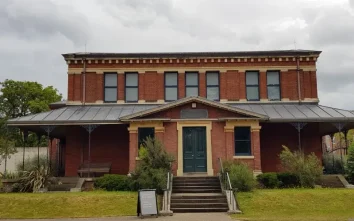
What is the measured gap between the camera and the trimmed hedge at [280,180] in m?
21.3

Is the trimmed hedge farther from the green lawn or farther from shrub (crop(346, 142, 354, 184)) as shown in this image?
shrub (crop(346, 142, 354, 184))

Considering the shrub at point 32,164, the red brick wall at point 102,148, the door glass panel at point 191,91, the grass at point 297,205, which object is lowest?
the grass at point 297,205

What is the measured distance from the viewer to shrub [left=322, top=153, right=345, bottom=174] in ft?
80.0

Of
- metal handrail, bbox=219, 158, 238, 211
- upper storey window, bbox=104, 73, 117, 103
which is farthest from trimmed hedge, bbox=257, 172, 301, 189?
upper storey window, bbox=104, 73, 117, 103

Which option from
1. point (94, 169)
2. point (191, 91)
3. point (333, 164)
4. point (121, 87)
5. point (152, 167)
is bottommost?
point (94, 169)

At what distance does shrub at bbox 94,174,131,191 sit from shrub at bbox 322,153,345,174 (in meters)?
12.3

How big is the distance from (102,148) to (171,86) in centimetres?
607

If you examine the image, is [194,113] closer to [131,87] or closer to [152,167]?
[152,167]

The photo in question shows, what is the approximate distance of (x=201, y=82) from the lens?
1081 inches

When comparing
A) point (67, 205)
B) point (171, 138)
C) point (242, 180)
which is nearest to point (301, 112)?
point (242, 180)

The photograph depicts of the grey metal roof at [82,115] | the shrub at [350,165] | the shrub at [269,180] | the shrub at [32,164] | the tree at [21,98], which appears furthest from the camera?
the tree at [21,98]

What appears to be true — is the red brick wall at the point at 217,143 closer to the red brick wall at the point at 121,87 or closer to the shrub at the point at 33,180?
the red brick wall at the point at 121,87

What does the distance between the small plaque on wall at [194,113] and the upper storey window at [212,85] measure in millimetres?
3925

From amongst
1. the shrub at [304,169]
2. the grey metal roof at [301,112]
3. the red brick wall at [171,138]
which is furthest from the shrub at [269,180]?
the red brick wall at [171,138]
